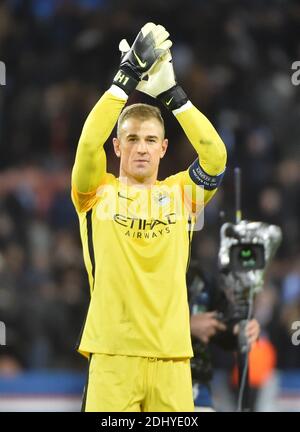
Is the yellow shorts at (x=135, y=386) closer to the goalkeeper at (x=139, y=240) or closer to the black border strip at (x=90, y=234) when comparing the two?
the goalkeeper at (x=139, y=240)

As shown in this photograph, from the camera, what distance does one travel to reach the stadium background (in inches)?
272

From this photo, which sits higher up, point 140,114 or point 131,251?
point 140,114

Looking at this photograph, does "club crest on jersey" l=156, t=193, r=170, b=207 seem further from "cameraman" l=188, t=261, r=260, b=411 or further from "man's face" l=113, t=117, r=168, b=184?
"cameraman" l=188, t=261, r=260, b=411

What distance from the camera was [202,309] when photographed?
509cm

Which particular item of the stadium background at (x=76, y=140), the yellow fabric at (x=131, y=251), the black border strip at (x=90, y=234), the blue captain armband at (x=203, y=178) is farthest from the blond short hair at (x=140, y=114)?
the stadium background at (x=76, y=140)

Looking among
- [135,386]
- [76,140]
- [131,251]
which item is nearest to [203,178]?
[131,251]

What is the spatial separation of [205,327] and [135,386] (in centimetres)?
121

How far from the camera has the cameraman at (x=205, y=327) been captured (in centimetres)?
499

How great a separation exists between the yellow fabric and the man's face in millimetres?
66

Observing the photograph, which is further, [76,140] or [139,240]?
[76,140]

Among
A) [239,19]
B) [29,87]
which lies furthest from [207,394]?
[239,19]

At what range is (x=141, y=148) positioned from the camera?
156 inches

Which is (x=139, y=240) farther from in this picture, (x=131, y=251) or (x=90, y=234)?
(x=90, y=234)
